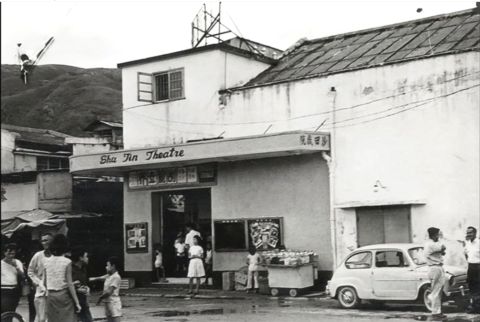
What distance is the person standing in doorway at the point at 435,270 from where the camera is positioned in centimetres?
1355

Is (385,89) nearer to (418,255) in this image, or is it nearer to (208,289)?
(418,255)

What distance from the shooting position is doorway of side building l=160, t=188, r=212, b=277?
25.2 meters

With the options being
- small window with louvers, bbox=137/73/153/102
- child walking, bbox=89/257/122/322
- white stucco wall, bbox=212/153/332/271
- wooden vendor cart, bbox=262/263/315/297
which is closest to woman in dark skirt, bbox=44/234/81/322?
child walking, bbox=89/257/122/322

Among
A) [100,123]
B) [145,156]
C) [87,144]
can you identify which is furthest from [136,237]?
[100,123]

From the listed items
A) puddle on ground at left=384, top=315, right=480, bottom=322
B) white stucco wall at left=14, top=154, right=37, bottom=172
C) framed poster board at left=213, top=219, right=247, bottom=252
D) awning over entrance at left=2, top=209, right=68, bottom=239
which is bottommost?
puddle on ground at left=384, top=315, right=480, bottom=322

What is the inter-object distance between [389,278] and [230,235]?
27.0 ft

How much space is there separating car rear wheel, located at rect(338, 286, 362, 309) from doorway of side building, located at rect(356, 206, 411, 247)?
365 cm

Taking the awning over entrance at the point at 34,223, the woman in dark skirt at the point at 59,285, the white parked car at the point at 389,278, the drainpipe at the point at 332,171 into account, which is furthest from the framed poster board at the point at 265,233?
the woman in dark skirt at the point at 59,285

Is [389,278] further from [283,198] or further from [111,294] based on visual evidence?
[111,294]

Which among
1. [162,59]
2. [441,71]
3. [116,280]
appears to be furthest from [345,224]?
[116,280]

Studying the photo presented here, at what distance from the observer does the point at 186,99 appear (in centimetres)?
2383

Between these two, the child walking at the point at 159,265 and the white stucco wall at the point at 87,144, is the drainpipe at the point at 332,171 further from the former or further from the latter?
the white stucco wall at the point at 87,144

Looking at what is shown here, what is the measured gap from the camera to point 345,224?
19.9m

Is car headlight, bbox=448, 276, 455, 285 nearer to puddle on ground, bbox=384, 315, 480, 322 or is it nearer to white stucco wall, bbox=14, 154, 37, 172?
puddle on ground, bbox=384, 315, 480, 322
